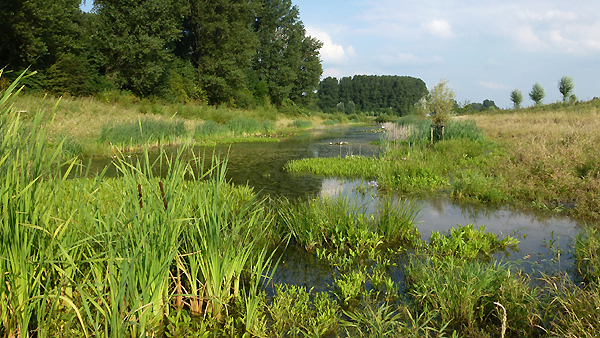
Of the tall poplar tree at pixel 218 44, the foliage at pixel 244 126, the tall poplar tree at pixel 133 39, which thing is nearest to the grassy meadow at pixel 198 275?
the foliage at pixel 244 126

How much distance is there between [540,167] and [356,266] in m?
5.44

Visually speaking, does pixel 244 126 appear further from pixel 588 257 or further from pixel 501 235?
pixel 588 257

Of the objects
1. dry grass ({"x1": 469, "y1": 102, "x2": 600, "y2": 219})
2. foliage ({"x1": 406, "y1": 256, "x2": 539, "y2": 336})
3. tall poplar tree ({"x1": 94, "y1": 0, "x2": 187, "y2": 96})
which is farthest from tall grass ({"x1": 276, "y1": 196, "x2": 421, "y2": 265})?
tall poplar tree ({"x1": 94, "y1": 0, "x2": 187, "y2": 96})

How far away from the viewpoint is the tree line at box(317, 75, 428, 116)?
125m

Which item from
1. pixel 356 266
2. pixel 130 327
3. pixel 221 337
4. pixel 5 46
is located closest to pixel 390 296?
pixel 356 266

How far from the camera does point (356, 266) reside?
393cm

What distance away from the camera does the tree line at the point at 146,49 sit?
21.0 m

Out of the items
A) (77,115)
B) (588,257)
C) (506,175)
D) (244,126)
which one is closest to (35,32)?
(77,115)

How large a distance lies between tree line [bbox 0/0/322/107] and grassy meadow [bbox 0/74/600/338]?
28.1 ft

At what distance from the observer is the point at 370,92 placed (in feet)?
428

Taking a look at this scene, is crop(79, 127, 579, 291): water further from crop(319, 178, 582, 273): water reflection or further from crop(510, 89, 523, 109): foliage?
crop(510, 89, 523, 109): foliage

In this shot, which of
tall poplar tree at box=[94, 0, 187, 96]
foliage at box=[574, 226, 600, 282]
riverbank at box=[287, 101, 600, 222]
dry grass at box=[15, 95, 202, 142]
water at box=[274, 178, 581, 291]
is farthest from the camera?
tall poplar tree at box=[94, 0, 187, 96]

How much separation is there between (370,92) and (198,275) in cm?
13278

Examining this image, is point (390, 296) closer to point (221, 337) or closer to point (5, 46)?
point (221, 337)
